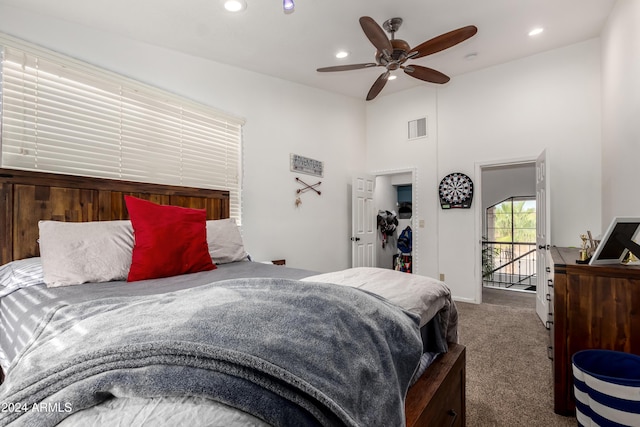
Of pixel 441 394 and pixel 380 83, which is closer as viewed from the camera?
pixel 441 394

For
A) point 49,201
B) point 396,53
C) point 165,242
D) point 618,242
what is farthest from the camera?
point 396,53

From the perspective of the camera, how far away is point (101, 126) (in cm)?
242

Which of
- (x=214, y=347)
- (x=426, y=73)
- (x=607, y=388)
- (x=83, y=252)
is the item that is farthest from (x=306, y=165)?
(x=214, y=347)

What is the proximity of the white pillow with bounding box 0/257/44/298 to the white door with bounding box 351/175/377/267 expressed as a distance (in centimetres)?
364

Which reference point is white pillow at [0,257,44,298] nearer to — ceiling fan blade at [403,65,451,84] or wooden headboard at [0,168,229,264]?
wooden headboard at [0,168,229,264]

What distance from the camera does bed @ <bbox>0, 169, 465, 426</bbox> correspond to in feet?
1.55

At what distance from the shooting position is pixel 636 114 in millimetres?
2176

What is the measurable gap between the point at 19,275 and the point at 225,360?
1914 millimetres

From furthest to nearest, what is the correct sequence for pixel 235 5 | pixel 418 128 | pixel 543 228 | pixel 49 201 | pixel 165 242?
pixel 418 128
pixel 543 228
pixel 235 5
pixel 49 201
pixel 165 242

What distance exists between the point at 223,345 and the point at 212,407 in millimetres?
94

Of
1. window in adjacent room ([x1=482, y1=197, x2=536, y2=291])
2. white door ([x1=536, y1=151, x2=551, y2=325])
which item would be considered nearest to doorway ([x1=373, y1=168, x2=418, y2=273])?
window in adjacent room ([x1=482, y1=197, x2=536, y2=291])

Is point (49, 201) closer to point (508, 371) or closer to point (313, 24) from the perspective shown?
point (313, 24)

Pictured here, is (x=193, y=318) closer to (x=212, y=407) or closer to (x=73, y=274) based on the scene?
(x=212, y=407)

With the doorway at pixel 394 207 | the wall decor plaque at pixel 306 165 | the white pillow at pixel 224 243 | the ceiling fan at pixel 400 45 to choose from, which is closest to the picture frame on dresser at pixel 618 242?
the ceiling fan at pixel 400 45
